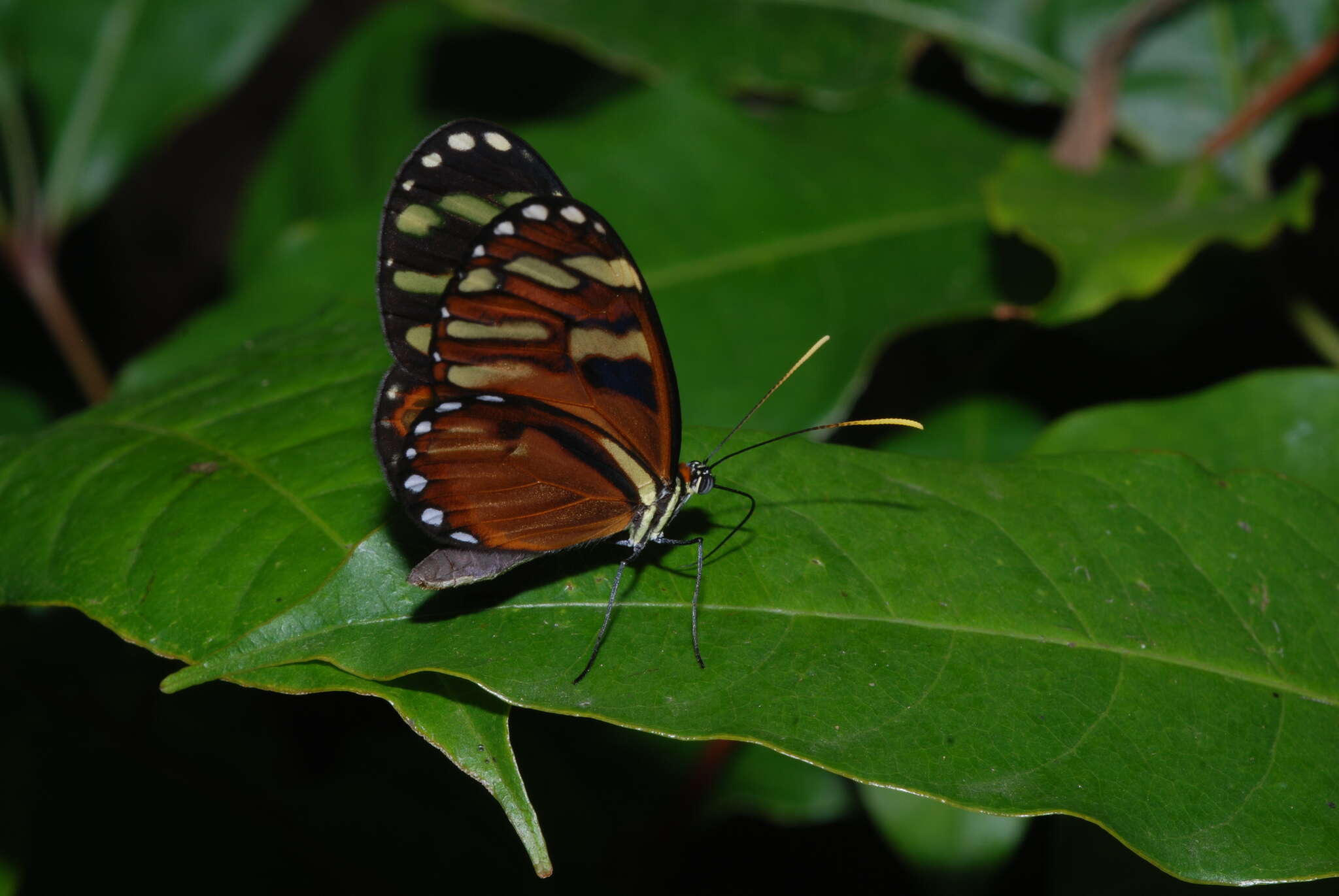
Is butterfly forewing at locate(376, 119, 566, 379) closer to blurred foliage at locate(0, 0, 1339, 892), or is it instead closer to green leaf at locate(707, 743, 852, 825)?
blurred foliage at locate(0, 0, 1339, 892)

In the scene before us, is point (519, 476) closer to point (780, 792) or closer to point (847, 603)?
point (847, 603)

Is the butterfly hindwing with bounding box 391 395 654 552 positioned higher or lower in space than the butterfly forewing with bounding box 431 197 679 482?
lower

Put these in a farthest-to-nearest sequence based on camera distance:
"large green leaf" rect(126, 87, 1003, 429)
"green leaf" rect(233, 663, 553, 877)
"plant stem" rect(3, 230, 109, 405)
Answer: "plant stem" rect(3, 230, 109, 405) < "large green leaf" rect(126, 87, 1003, 429) < "green leaf" rect(233, 663, 553, 877)

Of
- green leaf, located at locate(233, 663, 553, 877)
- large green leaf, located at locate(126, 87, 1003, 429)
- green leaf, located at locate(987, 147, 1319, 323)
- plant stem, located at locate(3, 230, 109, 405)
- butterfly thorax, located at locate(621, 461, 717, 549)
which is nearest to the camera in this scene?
green leaf, located at locate(233, 663, 553, 877)

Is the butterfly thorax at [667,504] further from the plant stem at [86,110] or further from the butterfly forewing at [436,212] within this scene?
the plant stem at [86,110]

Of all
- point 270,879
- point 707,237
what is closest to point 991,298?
point 707,237

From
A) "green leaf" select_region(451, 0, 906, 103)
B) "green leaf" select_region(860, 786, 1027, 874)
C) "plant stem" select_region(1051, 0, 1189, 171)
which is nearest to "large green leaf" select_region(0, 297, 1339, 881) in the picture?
"green leaf" select_region(860, 786, 1027, 874)

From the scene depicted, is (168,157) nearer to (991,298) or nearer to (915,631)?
(991,298)
